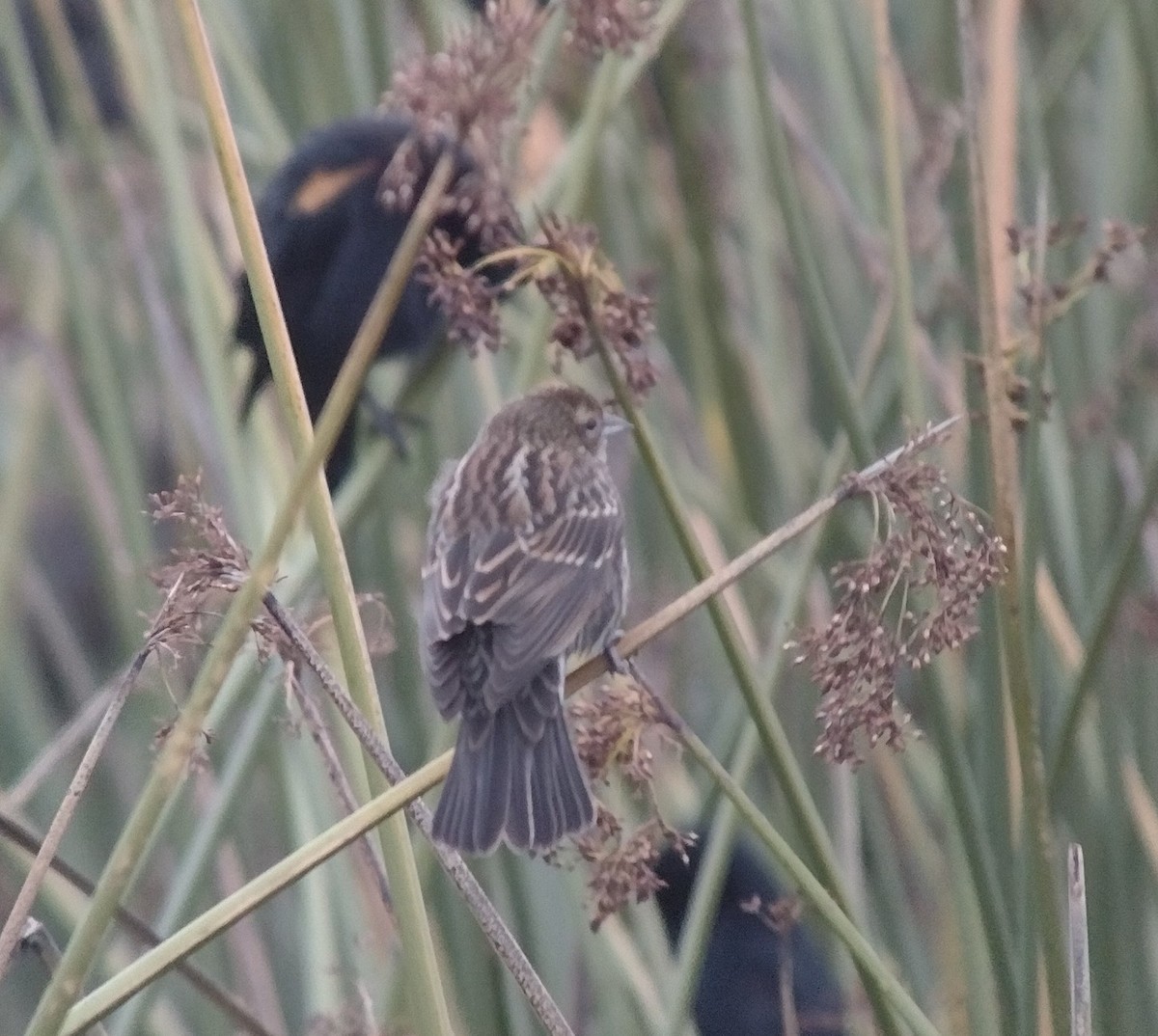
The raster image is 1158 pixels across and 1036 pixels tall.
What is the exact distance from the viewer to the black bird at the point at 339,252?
341cm

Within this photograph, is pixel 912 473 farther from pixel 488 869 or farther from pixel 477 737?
pixel 488 869

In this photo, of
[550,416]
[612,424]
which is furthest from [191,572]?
[612,424]

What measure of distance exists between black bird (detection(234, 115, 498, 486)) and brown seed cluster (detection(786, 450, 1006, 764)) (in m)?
2.08

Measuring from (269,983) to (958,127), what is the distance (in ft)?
5.19

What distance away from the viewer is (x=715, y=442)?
3.10 m

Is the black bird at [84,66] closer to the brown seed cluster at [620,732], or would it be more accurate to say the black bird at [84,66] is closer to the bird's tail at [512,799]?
the bird's tail at [512,799]

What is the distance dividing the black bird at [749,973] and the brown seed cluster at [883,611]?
1.39m

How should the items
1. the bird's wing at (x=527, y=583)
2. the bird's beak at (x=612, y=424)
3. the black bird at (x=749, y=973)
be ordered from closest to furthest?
the bird's wing at (x=527, y=583) < the bird's beak at (x=612, y=424) < the black bird at (x=749, y=973)

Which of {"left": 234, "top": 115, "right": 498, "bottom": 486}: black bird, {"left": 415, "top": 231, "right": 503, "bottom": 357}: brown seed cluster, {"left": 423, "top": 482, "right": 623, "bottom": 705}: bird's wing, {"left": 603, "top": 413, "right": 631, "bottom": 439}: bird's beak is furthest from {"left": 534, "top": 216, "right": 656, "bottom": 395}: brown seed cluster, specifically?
{"left": 234, "top": 115, "right": 498, "bottom": 486}: black bird

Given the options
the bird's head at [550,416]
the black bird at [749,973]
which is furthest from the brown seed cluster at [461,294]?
the black bird at [749,973]

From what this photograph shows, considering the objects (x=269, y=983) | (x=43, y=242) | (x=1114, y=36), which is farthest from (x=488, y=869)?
(x=43, y=242)

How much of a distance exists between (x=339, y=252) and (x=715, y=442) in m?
0.94

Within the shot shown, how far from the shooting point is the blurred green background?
191 centimetres

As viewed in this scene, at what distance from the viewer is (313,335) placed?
353 centimetres
